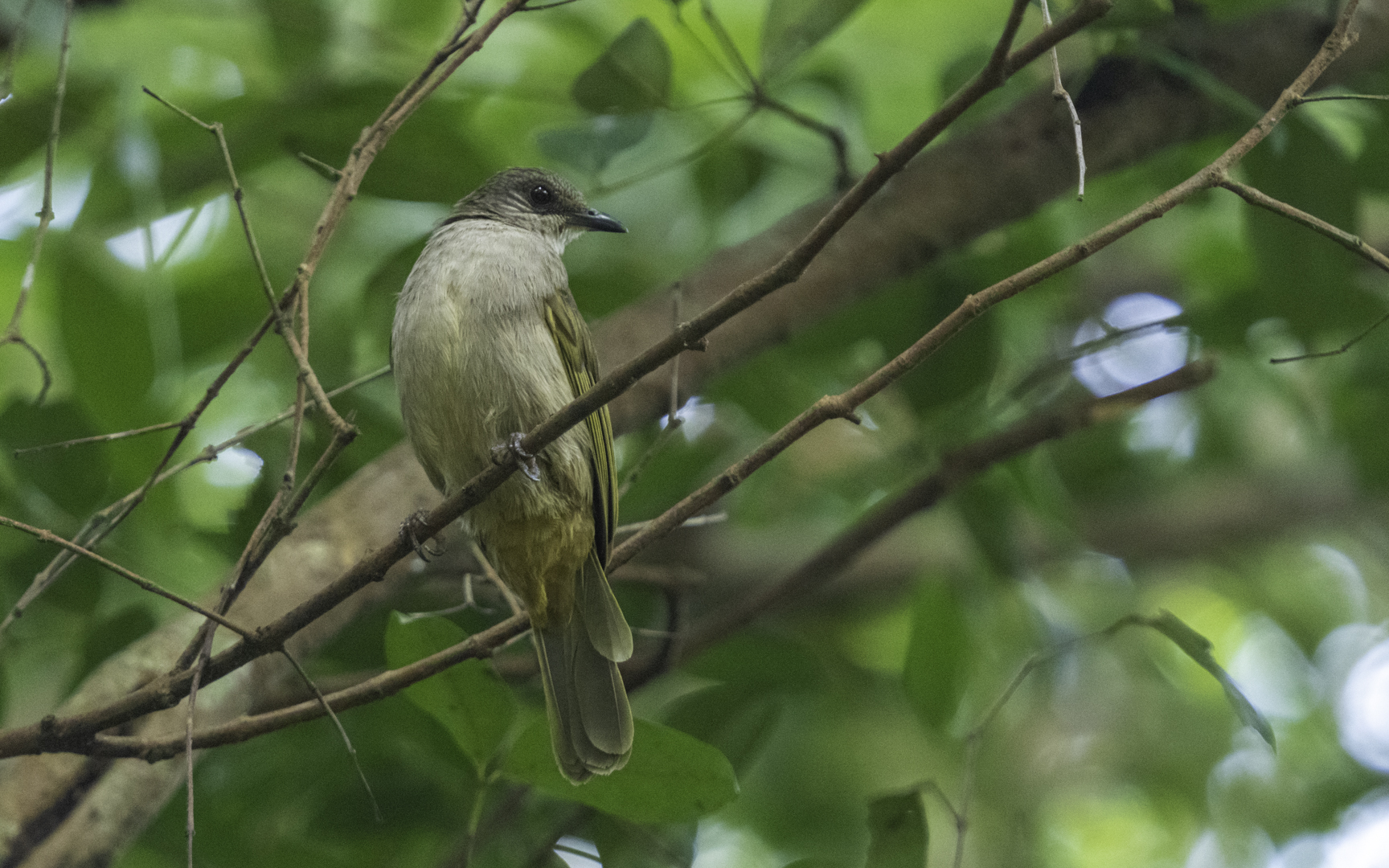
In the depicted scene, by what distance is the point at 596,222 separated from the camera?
371 centimetres

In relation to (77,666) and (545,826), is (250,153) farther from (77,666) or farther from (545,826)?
(545,826)

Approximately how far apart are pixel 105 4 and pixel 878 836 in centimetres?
337

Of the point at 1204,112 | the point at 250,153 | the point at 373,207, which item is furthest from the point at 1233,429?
the point at 250,153

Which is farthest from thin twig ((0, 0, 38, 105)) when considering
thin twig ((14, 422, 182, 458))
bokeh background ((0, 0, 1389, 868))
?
thin twig ((14, 422, 182, 458))

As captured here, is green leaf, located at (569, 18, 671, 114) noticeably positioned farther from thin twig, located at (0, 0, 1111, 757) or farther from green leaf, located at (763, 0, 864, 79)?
thin twig, located at (0, 0, 1111, 757)

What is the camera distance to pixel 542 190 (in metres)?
3.77

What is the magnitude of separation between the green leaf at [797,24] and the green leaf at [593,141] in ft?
1.33

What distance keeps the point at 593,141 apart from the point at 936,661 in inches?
67.9

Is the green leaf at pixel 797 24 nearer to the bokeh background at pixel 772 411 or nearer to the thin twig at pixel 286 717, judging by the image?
the bokeh background at pixel 772 411

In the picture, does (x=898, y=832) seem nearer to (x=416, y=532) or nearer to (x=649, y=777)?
(x=649, y=777)

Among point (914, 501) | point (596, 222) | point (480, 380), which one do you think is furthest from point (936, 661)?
point (596, 222)

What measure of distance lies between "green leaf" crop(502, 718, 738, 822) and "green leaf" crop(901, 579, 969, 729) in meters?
0.99

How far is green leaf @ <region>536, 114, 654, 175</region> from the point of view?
129 inches

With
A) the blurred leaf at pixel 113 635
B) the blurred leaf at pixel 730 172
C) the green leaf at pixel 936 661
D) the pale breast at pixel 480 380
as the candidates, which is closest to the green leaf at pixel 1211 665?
the green leaf at pixel 936 661
